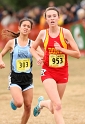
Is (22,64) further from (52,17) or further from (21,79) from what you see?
(52,17)

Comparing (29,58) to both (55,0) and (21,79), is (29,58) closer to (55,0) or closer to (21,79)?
(21,79)

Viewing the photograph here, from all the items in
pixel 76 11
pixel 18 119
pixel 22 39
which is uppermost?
pixel 76 11

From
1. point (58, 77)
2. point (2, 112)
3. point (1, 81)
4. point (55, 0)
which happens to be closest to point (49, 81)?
point (58, 77)

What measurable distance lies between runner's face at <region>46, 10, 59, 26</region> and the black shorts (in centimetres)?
111

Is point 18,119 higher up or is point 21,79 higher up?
point 21,79

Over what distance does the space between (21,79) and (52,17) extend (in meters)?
1.28

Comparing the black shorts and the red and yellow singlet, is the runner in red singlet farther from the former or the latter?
the black shorts

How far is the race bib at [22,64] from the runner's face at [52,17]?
3.04 ft

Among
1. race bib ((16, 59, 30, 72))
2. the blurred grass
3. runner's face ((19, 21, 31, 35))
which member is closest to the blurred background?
the blurred grass

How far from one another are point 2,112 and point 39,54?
7.06 ft

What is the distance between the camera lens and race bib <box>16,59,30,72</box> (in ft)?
31.5

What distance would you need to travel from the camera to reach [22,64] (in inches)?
377

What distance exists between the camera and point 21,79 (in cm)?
961

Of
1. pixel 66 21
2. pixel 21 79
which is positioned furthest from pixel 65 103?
pixel 66 21
